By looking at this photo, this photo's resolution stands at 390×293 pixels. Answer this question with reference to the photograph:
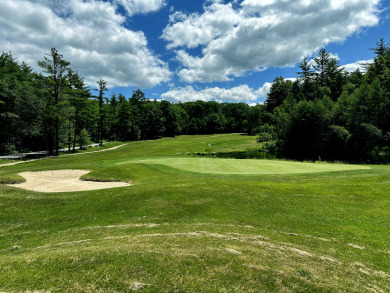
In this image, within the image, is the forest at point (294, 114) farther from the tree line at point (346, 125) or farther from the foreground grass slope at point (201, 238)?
the foreground grass slope at point (201, 238)

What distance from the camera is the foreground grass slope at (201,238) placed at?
10.3 ft

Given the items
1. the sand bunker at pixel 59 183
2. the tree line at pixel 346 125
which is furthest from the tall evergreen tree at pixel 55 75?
the tree line at pixel 346 125

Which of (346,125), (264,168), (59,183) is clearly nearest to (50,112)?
(59,183)

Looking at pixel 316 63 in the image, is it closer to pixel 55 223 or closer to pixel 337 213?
pixel 337 213

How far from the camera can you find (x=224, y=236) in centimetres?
600

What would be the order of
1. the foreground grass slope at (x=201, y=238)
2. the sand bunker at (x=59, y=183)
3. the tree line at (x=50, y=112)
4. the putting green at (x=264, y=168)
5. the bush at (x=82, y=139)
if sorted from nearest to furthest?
the foreground grass slope at (x=201, y=238) → the sand bunker at (x=59, y=183) → the putting green at (x=264, y=168) → the tree line at (x=50, y=112) → the bush at (x=82, y=139)

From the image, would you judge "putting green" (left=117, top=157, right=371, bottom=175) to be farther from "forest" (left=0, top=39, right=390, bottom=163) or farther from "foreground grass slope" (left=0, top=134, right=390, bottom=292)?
"forest" (left=0, top=39, right=390, bottom=163)

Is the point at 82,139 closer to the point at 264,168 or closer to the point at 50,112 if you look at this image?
the point at 50,112

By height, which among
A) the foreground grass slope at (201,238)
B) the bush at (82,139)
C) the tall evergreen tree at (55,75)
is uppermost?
the tall evergreen tree at (55,75)

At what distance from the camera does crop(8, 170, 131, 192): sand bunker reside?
1317cm

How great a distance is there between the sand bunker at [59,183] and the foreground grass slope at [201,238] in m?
2.05

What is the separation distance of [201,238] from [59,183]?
1331cm

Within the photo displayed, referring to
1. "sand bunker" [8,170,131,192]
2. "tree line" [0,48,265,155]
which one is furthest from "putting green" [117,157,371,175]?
"tree line" [0,48,265,155]

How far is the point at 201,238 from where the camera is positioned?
18.6 ft
